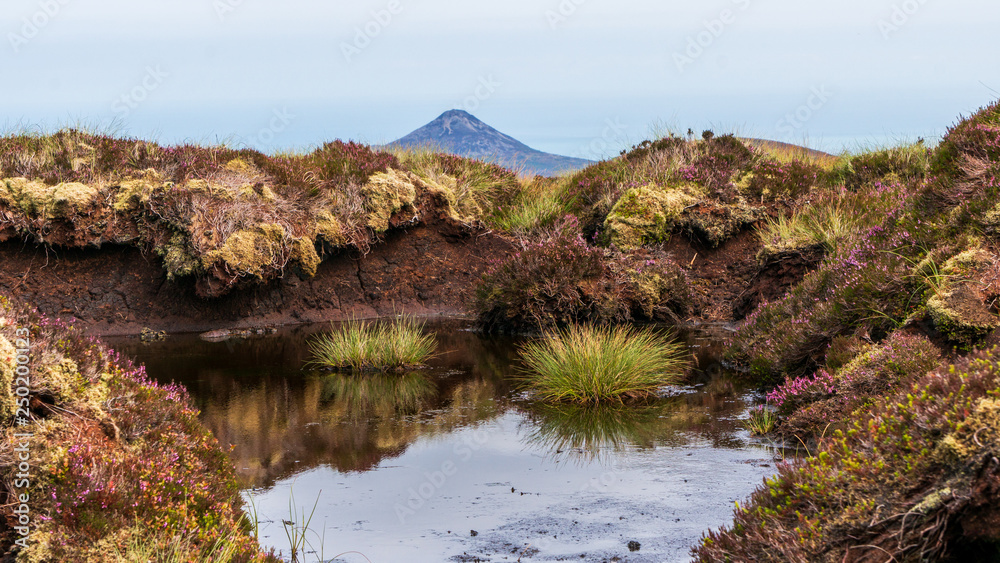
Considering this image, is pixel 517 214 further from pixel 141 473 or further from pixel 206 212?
pixel 141 473

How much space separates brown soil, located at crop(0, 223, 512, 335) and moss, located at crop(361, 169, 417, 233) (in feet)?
2.58

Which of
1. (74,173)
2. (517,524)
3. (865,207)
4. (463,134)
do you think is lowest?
(517,524)

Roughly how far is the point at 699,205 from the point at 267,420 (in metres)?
12.1

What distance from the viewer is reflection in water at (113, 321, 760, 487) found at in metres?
7.74

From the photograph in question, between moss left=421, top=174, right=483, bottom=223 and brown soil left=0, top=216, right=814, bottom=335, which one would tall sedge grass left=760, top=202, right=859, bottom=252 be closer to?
brown soil left=0, top=216, right=814, bottom=335

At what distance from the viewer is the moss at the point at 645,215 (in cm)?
1770

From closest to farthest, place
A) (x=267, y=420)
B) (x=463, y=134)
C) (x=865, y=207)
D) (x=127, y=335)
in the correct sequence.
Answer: (x=267, y=420), (x=865, y=207), (x=127, y=335), (x=463, y=134)

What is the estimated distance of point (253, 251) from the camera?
15.6 meters

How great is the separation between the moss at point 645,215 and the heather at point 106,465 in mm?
13384

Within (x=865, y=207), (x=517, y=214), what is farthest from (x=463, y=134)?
(x=865, y=207)

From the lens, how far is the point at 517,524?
224 inches

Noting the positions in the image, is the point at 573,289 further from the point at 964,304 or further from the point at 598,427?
the point at 964,304

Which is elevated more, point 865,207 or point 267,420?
point 865,207

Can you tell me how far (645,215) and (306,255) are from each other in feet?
25.0
